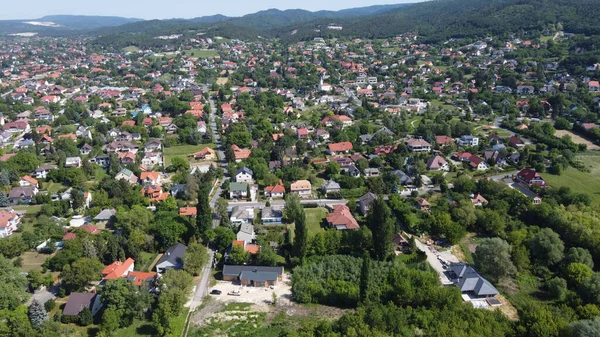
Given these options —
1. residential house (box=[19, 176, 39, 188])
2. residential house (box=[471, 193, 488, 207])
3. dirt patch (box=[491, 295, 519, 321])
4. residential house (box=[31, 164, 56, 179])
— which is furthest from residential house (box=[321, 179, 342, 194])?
residential house (box=[31, 164, 56, 179])

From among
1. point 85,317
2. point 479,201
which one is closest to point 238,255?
point 85,317

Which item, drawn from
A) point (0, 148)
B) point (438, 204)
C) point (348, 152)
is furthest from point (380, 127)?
point (0, 148)

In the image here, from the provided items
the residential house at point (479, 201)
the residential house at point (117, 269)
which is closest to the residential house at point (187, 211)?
the residential house at point (117, 269)

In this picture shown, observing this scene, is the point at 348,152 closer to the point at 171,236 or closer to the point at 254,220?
the point at 254,220

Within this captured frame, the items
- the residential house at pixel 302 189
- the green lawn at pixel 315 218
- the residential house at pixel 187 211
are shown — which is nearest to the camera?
the green lawn at pixel 315 218

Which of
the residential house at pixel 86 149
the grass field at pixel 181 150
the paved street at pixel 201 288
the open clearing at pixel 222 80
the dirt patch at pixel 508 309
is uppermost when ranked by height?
the open clearing at pixel 222 80

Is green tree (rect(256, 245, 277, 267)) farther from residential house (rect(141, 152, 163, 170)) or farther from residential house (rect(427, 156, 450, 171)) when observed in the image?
residential house (rect(141, 152, 163, 170))

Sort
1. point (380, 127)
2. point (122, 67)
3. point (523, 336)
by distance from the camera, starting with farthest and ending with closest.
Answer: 1. point (122, 67)
2. point (380, 127)
3. point (523, 336)

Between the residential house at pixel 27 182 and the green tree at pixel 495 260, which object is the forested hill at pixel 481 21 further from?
the residential house at pixel 27 182
